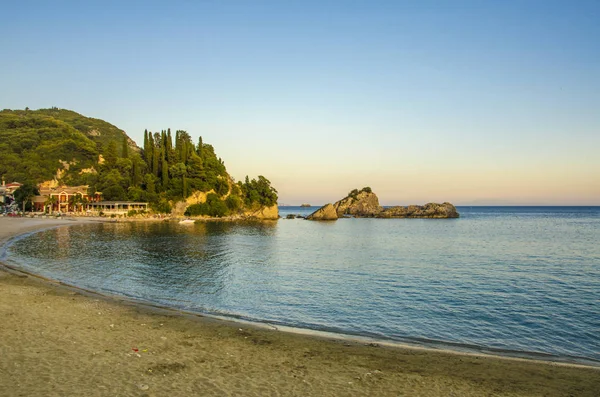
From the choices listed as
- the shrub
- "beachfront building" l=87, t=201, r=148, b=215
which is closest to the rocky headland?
the shrub

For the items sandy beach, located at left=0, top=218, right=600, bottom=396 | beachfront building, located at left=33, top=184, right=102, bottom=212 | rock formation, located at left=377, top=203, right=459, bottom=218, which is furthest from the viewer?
rock formation, located at left=377, top=203, right=459, bottom=218

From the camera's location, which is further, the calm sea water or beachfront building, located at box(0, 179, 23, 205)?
beachfront building, located at box(0, 179, 23, 205)

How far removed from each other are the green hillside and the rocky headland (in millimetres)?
21193

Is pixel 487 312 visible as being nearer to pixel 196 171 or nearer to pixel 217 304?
pixel 217 304

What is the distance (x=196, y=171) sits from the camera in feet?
391

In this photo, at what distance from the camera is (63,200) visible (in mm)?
119062

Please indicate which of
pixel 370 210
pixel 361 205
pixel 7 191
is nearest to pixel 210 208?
pixel 7 191

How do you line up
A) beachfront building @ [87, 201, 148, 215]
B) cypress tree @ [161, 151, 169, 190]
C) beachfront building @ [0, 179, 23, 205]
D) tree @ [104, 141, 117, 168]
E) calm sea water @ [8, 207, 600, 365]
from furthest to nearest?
tree @ [104, 141, 117, 168]
beachfront building @ [0, 179, 23, 205]
cypress tree @ [161, 151, 169, 190]
beachfront building @ [87, 201, 148, 215]
calm sea water @ [8, 207, 600, 365]

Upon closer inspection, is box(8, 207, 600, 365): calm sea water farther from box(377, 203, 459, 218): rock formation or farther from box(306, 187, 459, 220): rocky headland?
box(377, 203, 459, 218): rock formation

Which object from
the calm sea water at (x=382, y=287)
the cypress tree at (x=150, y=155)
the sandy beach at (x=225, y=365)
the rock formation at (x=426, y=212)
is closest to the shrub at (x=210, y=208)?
the cypress tree at (x=150, y=155)

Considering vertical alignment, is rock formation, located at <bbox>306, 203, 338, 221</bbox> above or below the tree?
below

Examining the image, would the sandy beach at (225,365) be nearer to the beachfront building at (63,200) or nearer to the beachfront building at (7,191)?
the beachfront building at (63,200)

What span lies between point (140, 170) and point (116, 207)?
14801 millimetres

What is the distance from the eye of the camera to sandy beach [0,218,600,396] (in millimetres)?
9758
